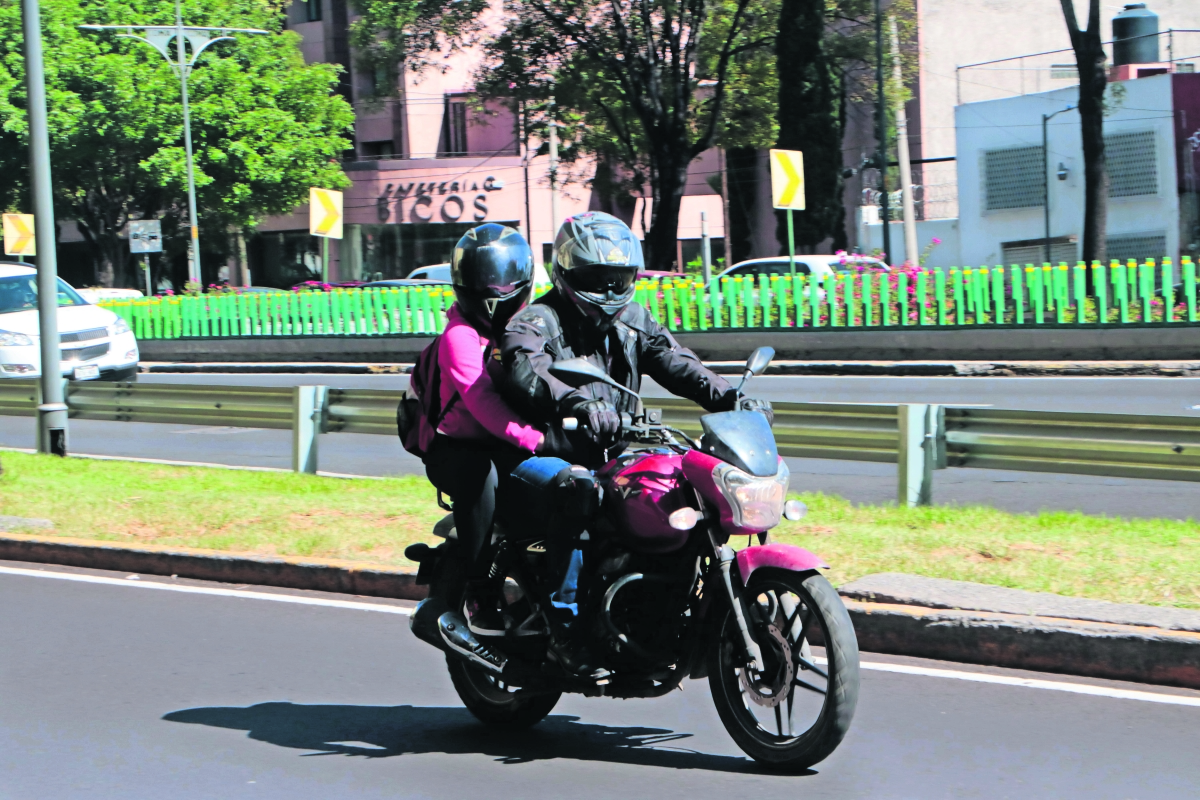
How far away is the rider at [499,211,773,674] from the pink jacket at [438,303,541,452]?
6 centimetres

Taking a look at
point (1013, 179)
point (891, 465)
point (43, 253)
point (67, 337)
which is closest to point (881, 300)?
point (891, 465)

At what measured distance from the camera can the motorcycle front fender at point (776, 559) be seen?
4.21m

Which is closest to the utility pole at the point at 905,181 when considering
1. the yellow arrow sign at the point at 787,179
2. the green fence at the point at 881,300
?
the green fence at the point at 881,300

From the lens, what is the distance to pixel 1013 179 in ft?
138

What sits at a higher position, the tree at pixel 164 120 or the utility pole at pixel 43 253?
the tree at pixel 164 120

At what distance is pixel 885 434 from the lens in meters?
9.51

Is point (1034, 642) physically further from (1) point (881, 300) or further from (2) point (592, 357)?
(1) point (881, 300)

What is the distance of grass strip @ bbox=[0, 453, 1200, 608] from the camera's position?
677 cm

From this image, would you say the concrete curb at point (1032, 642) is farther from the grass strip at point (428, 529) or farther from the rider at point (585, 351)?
the rider at point (585, 351)

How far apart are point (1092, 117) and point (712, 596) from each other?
22167 millimetres

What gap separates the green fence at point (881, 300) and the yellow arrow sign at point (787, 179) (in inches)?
55.2

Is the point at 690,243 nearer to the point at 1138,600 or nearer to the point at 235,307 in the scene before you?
the point at 235,307

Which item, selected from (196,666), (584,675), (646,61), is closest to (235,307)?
(646,61)

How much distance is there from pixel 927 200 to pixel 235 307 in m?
25.5
